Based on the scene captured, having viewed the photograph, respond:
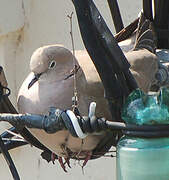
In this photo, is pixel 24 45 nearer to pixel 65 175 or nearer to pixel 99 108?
pixel 65 175

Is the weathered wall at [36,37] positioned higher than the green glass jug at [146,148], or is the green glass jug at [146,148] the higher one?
the green glass jug at [146,148]

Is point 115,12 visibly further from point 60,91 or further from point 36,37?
point 36,37

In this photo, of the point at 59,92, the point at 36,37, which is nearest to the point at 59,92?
the point at 59,92

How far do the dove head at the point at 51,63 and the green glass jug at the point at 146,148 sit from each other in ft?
0.66

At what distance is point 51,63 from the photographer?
0.76m

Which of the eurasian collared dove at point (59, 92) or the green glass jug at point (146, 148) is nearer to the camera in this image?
the green glass jug at point (146, 148)

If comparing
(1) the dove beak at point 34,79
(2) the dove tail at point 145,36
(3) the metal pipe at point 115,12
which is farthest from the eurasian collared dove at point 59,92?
(3) the metal pipe at point 115,12

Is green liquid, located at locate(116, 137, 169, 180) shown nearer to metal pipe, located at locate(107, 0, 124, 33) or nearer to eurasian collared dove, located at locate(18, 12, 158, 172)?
eurasian collared dove, located at locate(18, 12, 158, 172)

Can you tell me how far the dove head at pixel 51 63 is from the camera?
75 cm

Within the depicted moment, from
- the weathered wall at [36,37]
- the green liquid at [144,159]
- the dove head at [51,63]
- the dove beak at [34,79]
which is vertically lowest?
the weathered wall at [36,37]

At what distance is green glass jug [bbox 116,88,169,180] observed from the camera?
0.55 m

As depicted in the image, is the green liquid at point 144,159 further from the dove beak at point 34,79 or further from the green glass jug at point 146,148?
the dove beak at point 34,79

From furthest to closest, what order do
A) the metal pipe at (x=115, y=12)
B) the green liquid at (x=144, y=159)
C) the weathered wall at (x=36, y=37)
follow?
the weathered wall at (x=36, y=37), the metal pipe at (x=115, y=12), the green liquid at (x=144, y=159)

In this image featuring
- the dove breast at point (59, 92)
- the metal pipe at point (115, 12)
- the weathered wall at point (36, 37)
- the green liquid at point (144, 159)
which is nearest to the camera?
the green liquid at point (144, 159)
